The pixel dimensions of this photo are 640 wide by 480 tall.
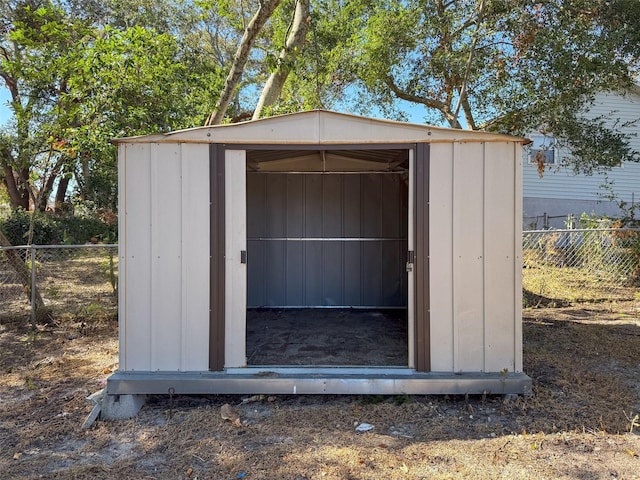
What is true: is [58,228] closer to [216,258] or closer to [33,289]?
[33,289]

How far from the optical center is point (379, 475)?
104 inches

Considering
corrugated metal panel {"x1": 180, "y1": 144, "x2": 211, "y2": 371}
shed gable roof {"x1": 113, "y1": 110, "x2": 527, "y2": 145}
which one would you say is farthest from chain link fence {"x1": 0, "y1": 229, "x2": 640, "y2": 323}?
shed gable roof {"x1": 113, "y1": 110, "x2": 527, "y2": 145}

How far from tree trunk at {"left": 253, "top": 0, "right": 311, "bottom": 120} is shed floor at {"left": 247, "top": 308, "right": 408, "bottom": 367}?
2.79 meters

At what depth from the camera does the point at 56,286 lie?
810 centimetres

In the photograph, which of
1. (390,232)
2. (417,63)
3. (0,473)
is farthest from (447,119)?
(0,473)

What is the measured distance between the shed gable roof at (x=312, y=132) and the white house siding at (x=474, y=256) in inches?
8.2

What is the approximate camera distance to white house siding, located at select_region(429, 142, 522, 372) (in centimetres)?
356

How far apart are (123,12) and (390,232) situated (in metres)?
9.84

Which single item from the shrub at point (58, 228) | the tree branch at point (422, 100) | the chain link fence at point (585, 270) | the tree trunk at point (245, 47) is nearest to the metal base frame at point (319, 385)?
the tree trunk at point (245, 47)

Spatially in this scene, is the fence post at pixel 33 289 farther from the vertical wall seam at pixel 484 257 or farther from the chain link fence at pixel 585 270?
the chain link fence at pixel 585 270

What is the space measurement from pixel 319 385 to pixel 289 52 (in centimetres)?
468

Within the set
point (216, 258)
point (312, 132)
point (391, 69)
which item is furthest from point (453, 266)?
point (391, 69)

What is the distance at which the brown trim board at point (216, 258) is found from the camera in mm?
3598

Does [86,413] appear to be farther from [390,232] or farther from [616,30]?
[616,30]
